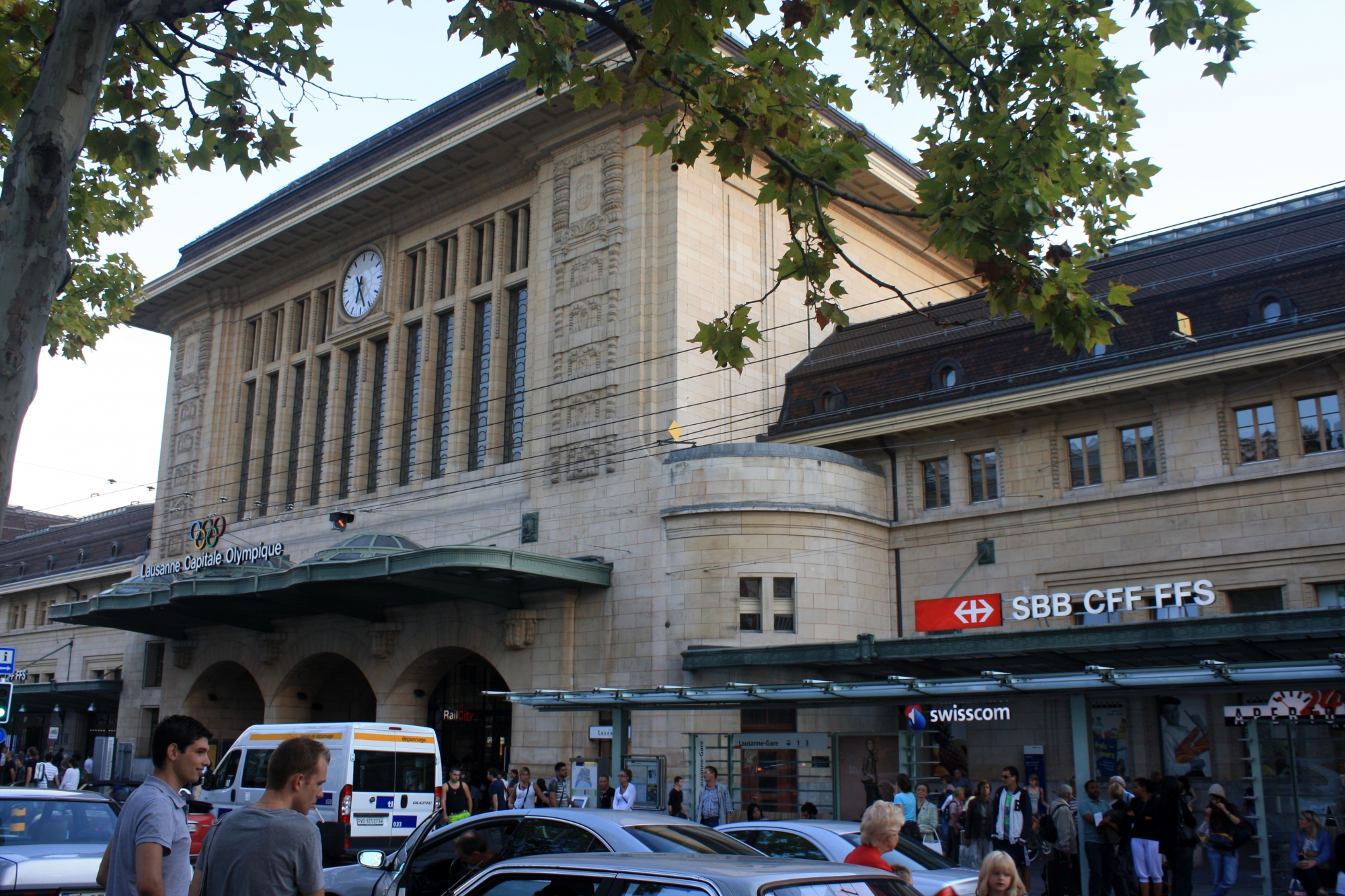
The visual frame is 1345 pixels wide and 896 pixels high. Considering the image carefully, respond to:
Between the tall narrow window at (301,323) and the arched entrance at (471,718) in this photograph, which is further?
the tall narrow window at (301,323)

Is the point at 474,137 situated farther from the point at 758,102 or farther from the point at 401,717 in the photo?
the point at 758,102

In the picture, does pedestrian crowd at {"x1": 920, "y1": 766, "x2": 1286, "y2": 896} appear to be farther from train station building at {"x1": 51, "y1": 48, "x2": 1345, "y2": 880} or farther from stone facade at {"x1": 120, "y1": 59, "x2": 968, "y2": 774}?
stone facade at {"x1": 120, "y1": 59, "x2": 968, "y2": 774}

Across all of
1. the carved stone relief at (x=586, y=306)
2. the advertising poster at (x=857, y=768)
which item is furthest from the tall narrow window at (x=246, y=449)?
the advertising poster at (x=857, y=768)

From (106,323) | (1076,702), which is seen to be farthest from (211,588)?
(1076,702)

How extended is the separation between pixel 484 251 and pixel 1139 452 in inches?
788

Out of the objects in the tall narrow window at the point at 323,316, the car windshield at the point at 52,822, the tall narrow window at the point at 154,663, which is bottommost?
the car windshield at the point at 52,822

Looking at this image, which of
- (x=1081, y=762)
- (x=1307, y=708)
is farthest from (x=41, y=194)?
(x=1307, y=708)

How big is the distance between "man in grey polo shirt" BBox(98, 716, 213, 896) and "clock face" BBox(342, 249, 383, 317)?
3386 cm

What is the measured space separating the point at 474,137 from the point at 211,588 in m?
15.1

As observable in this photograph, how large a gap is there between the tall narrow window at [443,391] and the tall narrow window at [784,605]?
11.9m

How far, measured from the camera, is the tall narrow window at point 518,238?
34.4 m

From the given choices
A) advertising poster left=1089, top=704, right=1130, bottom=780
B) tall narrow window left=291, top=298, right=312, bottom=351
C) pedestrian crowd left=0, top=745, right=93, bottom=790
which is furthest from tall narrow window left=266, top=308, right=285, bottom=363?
advertising poster left=1089, top=704, right=1130, bottom=780

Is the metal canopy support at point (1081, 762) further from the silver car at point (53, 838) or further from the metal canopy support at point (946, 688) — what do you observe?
the silver car at point (53, 838)

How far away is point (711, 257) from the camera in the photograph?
31.7 meters
